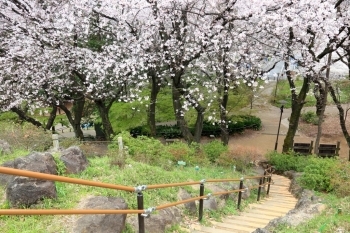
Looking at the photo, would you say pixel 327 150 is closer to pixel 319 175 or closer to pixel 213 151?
pixel 319 175

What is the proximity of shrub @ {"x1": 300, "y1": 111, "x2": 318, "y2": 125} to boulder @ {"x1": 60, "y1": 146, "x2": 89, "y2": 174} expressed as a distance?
2550 cm

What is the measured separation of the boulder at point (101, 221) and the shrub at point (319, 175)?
27.7 feet

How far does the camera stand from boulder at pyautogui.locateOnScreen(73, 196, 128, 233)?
392 centimetres

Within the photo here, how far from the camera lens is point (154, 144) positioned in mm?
11031

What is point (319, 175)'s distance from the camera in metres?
10.9

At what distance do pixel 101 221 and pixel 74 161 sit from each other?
2.14m

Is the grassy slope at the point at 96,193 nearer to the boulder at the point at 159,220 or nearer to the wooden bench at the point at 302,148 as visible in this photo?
the boulder at the point at 159,220

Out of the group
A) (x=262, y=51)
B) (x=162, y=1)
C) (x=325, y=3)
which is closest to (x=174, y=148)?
(x=162, y=1)

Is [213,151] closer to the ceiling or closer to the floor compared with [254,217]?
closer to the ceiling

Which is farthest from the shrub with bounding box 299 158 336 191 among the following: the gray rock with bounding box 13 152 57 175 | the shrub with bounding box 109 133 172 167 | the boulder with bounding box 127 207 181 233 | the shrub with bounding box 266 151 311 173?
the gray rock with bounding box 13 152 57 175

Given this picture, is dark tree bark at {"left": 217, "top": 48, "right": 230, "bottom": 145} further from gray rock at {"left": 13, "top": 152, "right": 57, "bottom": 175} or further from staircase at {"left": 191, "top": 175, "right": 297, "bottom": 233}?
gray rock at {"left": 13, "top": 152, "right": 57, "bottom": 175}

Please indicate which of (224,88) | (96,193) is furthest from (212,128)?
(96,193)

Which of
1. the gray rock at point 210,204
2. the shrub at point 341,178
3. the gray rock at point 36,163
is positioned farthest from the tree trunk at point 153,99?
the gray rock at point 36,163

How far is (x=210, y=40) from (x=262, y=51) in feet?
10.8
